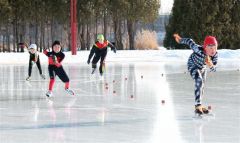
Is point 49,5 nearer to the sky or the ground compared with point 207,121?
nearer to the sky

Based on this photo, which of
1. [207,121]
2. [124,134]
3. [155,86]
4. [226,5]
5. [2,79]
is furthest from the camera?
[226,5]

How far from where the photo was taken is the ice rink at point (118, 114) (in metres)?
7.72

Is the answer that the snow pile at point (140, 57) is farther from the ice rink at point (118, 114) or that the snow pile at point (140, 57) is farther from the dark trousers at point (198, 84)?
the dark trousers at point (198, 84)

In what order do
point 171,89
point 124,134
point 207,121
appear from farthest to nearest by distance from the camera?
1. point 171,89
2. point 207,121
3. point 124,134

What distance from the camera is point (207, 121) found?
30.0 feet

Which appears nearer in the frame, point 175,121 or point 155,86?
point 175,121

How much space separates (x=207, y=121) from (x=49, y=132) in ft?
8.18

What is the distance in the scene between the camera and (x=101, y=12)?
51.1m

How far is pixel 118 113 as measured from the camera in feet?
33.5

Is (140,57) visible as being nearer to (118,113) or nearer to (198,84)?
(118,113)

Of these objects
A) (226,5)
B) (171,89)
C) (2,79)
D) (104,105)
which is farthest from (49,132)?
(226,5)

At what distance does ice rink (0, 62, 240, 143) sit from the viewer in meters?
7.72

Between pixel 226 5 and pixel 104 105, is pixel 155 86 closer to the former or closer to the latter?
pixel 104 105

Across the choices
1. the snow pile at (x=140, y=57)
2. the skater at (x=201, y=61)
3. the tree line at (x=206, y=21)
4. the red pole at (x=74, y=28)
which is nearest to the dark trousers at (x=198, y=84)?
the skater at (x=201, y=61)
